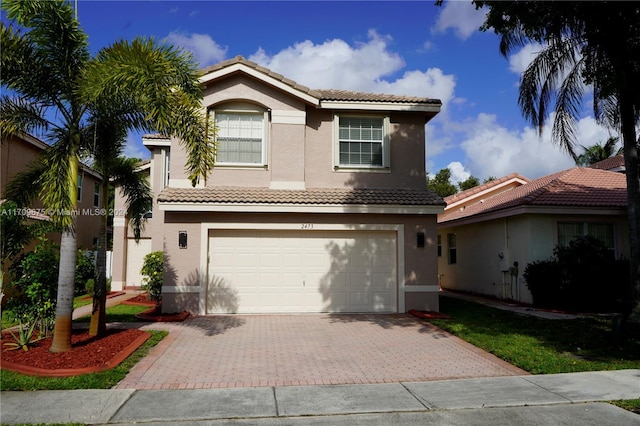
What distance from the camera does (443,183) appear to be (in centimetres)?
4775

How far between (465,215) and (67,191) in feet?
51.3

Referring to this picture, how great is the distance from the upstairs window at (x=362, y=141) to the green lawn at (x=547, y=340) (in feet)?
16.2

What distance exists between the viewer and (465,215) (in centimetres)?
1947

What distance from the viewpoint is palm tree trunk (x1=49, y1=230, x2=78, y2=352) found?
25.5 ft

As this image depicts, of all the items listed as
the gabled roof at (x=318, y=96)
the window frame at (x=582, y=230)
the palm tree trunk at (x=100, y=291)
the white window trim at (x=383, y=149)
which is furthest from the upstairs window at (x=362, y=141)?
the palm tree trunk at (x=100, y=291)

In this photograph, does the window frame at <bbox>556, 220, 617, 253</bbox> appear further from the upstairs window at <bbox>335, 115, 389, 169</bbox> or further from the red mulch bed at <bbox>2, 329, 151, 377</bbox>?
the red mulch bed at <bbox>2, 329, 151, 377</bbox>

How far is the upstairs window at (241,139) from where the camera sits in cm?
1327

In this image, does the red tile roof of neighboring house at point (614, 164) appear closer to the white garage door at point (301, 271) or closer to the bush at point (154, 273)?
the white garage door at point (301, 271)

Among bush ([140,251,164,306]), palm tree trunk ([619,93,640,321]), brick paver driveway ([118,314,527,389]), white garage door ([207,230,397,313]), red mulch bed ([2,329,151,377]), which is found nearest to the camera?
red mulch bed ([2,329,151,377])

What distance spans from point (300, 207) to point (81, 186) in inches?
591

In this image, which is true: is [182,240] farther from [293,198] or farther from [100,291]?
[100,291]

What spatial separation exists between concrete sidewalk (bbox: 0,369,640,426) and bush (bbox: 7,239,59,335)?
115 inches

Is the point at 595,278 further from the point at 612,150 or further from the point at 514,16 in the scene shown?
the point at 612,150

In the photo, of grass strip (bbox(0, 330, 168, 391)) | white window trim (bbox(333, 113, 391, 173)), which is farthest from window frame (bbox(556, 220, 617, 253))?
grass strip (bbox(0, 330, 168, 391))
